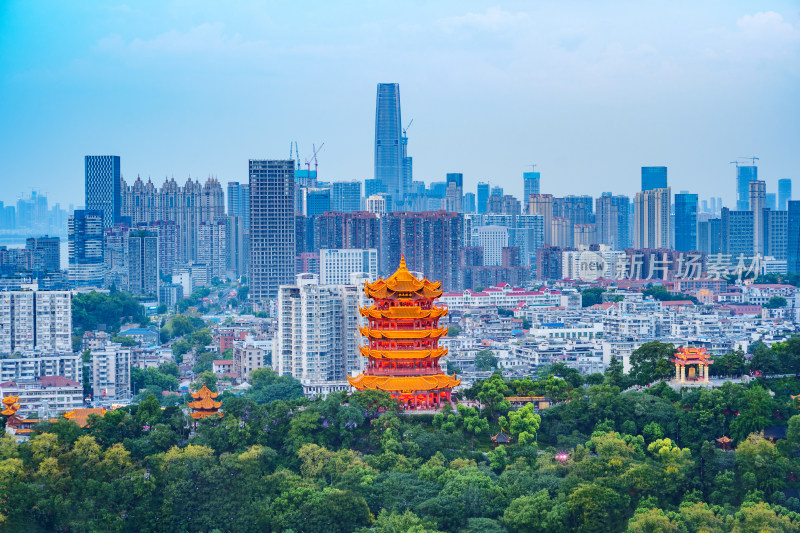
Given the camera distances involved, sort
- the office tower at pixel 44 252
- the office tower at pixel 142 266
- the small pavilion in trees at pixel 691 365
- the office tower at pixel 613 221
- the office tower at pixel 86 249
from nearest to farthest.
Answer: the small pavilion in trees at pixel 691 365, the office tower at pixel 44 252, the office tower at pixel 142 266, the office tower at pixel 86 249, the office tower at pixel 613 221

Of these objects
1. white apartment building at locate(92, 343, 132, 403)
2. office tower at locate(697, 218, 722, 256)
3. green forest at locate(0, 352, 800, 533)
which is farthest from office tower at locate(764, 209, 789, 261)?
green forest at locate(0, 352, 800, 533)

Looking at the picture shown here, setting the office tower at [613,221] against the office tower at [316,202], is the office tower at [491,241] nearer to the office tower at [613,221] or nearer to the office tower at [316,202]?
the office tower at [316,202]

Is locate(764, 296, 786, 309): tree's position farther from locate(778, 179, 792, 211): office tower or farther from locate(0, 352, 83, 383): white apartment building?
locate(778, 179, 792, 211): office tower

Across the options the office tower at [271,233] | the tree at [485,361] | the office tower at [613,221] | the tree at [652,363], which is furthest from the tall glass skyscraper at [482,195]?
the tree at [652,363]

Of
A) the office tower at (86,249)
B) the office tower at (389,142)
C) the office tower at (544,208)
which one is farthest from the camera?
the office tower at (389,142)

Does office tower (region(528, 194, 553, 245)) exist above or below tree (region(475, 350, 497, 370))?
above

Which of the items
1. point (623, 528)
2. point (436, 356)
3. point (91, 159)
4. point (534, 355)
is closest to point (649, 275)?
point (534, 355)

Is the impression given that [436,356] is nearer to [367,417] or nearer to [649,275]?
[367,417]
